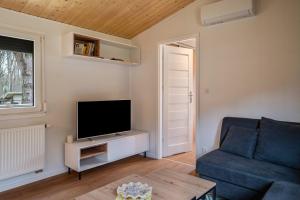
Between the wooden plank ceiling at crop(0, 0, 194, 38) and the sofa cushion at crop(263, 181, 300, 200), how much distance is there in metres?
2.73

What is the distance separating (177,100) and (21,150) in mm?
2622

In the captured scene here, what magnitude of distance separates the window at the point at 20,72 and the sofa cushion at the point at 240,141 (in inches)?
99.7

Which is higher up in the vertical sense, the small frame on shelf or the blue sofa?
the small frame on shelf

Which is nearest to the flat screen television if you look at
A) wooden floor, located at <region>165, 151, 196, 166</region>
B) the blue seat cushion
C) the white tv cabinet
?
the white tv cabinet

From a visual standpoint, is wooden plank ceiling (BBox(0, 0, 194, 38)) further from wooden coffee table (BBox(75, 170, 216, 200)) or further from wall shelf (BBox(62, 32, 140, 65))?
wooden coffee table (BBox(75, 170, 216, 200))

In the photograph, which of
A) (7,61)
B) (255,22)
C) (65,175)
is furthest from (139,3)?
(65,175)

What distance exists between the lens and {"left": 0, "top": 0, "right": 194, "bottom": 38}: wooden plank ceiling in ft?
9.17

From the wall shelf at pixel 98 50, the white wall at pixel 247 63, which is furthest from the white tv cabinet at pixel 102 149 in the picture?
the wall shelf at pixel 98 50

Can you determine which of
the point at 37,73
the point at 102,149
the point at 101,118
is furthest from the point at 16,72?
the point at 102,149

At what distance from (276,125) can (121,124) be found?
2.28 metres

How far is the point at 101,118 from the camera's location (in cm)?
347

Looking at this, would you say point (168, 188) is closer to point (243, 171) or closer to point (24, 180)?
point (243, 171)

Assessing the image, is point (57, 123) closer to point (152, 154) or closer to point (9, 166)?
point (9, 166)

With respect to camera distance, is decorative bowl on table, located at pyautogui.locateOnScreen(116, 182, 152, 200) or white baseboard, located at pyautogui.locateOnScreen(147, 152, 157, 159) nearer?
decorative bowl on table, located at pyautogui.locateOnScreen(116, 182, 152, 200)
